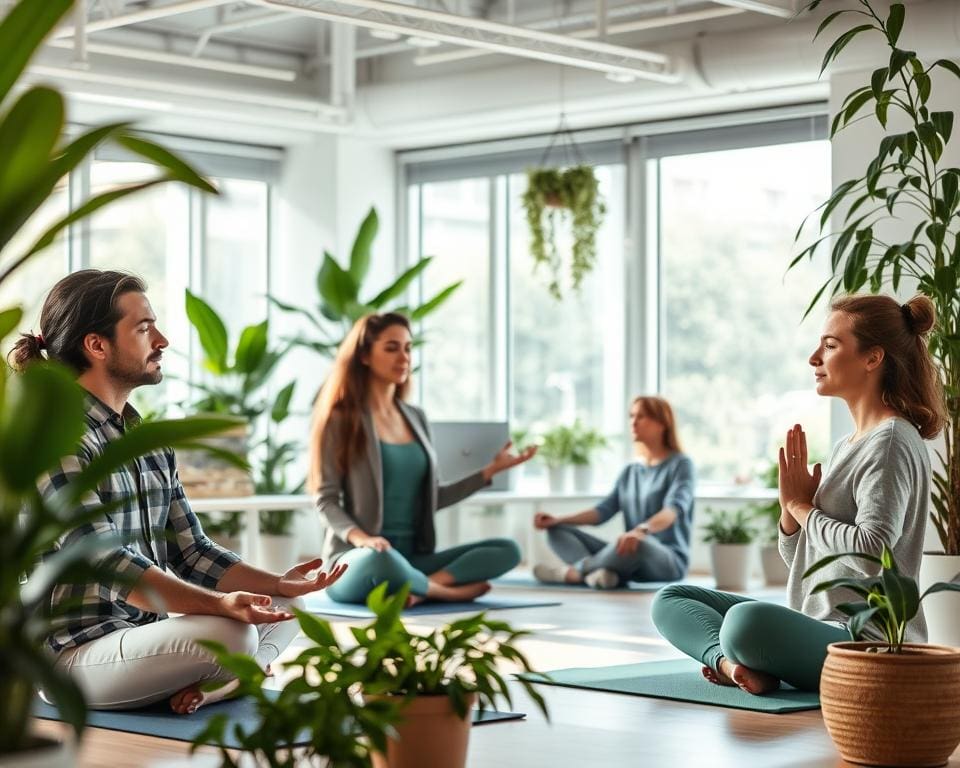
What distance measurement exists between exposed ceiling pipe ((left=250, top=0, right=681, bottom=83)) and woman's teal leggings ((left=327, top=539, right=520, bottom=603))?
2055mm

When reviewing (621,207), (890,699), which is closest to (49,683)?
(890,699)

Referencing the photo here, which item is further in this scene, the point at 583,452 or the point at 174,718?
the point at 583,452

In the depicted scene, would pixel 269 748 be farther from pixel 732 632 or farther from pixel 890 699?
pixel 732 632

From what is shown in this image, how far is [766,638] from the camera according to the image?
12.2ft

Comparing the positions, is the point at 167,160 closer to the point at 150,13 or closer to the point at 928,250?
the point at 928,250

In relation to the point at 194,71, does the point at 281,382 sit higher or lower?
lower

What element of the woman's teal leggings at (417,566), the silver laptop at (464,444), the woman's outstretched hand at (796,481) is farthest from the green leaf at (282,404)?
the woman's outstretched hand at (796,481)

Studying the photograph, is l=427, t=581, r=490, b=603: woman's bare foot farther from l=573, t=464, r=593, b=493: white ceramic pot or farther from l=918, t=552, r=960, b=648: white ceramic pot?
l=918, t=552, r=960, b=648: white ceramic pot

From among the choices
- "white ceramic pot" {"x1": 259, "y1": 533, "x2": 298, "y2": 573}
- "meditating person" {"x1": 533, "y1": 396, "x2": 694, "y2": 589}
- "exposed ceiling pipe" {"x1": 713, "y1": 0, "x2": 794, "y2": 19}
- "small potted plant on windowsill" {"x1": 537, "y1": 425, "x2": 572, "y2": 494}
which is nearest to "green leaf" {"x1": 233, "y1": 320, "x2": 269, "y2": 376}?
"white ceramic pot" {"x1": 259, "y1": 533, "x2": 298, "y2": 573}

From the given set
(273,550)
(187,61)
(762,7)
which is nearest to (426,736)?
(762,7)

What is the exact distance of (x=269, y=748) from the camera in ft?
6.73

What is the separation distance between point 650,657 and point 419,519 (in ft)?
5.82

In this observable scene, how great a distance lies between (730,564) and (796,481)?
3387 millimetres

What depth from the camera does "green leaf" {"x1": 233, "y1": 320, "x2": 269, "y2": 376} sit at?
816 centimetres
